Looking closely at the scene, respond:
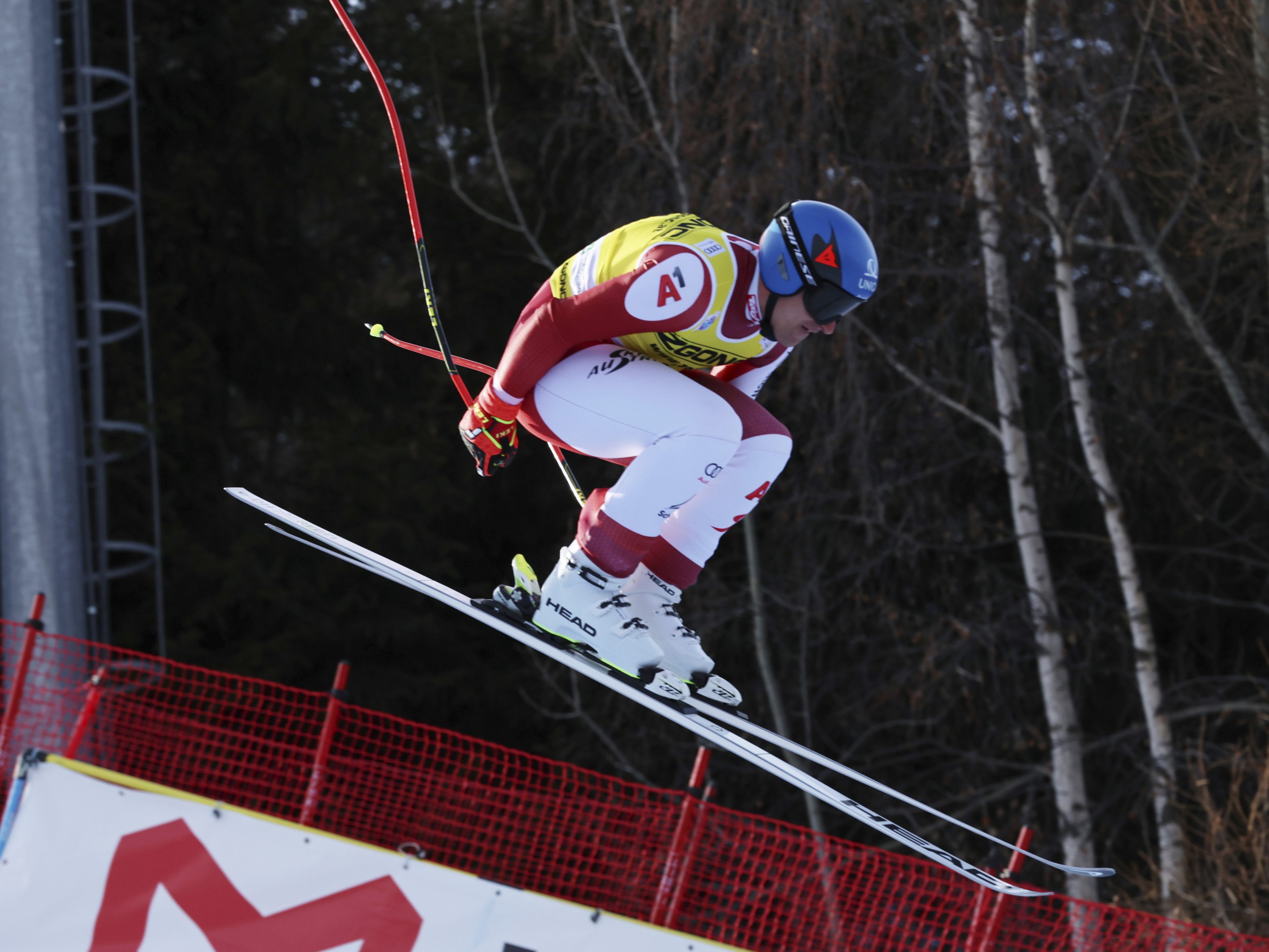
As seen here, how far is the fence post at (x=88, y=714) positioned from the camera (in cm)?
364

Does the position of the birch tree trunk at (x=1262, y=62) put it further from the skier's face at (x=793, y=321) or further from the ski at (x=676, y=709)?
the ski at (x=676, y=709)

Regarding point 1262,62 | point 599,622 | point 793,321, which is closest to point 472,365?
point 599,622

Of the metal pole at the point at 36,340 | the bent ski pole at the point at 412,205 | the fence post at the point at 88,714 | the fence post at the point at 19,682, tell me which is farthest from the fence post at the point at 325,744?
the metal pole at the point at 36,340

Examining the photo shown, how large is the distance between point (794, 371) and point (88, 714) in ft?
19.0

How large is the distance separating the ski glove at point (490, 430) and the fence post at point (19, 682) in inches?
81.1

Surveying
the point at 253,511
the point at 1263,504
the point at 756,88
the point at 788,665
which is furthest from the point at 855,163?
the point at 253,511

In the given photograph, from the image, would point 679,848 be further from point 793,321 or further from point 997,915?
point 793,321

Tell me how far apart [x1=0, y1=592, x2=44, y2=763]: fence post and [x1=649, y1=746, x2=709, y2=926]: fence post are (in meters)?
2.23

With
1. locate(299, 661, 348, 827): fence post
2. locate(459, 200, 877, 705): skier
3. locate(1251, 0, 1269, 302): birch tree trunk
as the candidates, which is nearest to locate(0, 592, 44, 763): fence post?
locate(299, 661, 348, 827): fence post

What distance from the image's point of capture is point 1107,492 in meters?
7.98

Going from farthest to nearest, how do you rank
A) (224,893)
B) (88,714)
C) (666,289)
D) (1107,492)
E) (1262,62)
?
(1107,492)
(1262,62)
(88,714)
(224,893)
(666,289)

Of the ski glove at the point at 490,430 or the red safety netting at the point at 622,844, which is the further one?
the red safety netting at the point at 622,844

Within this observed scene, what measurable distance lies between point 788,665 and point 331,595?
14.6ft

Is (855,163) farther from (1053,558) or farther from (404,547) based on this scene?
(404,547)
